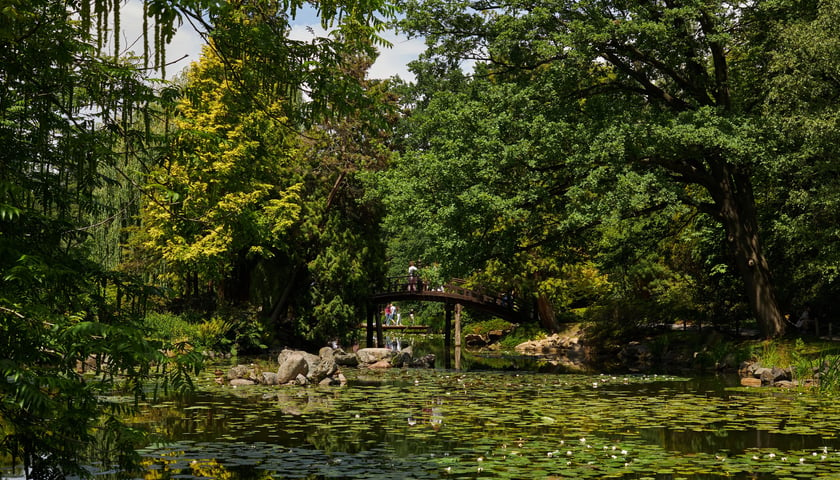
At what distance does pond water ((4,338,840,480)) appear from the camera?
347 inches

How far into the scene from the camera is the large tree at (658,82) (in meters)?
20.5

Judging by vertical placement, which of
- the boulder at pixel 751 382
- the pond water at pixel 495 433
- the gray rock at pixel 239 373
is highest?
the gray rock at pixel 239 373

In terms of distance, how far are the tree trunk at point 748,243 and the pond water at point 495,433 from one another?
6.23 meters

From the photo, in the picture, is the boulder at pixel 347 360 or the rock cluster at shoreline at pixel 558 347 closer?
the boulder at pixel 347 360

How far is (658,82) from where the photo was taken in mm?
26016

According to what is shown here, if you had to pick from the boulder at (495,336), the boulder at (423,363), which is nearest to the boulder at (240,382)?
the boulder at (423,363)

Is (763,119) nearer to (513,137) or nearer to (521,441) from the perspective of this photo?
(513,137)

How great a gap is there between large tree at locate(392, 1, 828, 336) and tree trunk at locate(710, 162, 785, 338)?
1.3 inches

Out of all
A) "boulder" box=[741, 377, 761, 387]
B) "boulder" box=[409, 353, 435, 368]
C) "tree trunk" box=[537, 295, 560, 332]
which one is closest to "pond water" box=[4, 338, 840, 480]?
"boulder" box=[741, 377, 761, 387]

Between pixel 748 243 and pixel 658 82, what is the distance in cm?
593

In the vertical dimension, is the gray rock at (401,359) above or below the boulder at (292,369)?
below

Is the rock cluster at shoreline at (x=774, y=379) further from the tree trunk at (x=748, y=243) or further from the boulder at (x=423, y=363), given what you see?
the boulder at (x=423, y=363)

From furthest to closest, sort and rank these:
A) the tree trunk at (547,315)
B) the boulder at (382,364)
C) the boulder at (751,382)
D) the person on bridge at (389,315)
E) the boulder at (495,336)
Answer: the person on bridge at (389,315) < the boulder at (495,336) < the tree trunk at (547,315) < the boulder at (382,364) < the boulder at (751,382)

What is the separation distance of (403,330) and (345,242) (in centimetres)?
2359
